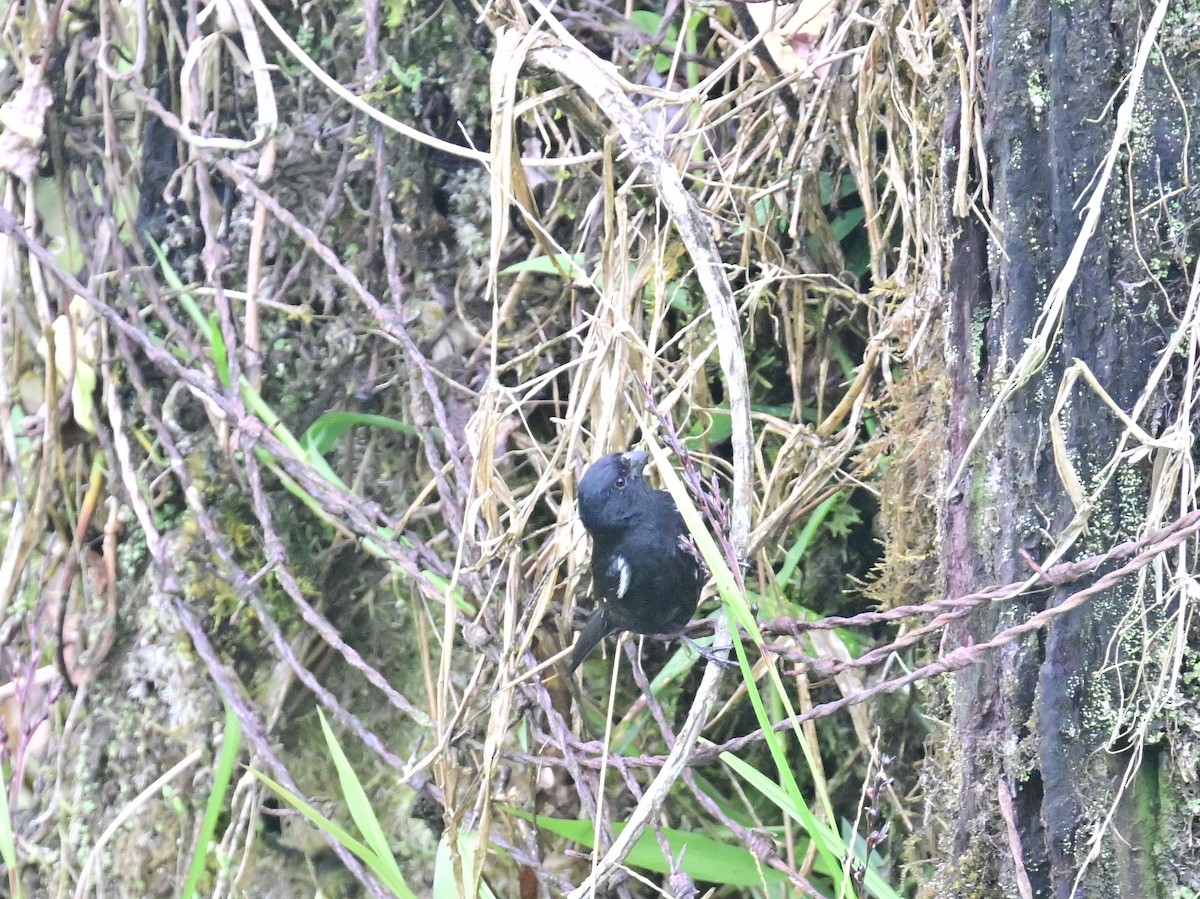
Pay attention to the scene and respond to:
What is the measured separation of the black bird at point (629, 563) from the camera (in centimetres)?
209

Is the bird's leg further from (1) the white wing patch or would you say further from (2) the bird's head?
(2) the bird's head

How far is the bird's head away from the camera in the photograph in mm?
2062

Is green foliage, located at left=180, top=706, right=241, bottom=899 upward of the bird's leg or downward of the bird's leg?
downward

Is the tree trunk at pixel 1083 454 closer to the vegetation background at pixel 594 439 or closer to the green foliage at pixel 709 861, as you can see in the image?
the vegetation background at pixel 594 439

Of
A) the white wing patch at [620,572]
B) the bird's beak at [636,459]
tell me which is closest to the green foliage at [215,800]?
the white wing patch at [620,572]

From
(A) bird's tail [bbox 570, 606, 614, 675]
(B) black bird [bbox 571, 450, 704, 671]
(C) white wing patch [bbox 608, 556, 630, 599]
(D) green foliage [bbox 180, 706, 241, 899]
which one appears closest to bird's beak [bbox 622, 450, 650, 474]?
(B) black bird [bbox 571, 450, 704, 671]

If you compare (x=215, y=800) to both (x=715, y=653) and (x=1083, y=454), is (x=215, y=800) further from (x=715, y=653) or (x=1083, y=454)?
(x=1083, y=454)

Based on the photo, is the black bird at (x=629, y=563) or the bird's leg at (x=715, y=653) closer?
the bird's leg at (x=715, y=653)

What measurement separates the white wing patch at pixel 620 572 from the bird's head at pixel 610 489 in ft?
0.27

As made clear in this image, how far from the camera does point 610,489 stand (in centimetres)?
210

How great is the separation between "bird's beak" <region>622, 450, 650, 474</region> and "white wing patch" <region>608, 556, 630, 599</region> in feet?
0.66

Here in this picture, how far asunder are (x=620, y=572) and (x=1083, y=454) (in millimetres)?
963

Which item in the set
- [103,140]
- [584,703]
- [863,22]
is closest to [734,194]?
[863,22]

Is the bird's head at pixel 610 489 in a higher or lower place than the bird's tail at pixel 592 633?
higher
